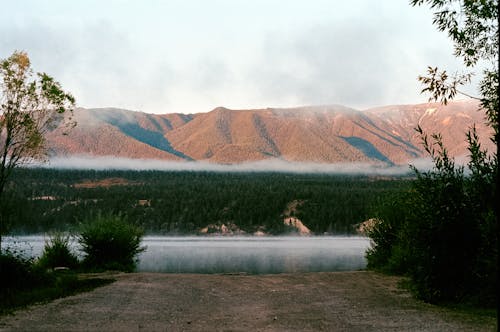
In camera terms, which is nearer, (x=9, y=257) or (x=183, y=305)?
(x=183, y=305)

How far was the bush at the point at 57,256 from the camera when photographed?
3241 centimetres

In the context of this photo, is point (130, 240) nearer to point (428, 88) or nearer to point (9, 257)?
point (9, 257)

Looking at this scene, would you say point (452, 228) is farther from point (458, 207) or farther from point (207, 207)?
point (207, 207)

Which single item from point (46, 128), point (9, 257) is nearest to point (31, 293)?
point (9, 257)

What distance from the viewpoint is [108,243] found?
109ft

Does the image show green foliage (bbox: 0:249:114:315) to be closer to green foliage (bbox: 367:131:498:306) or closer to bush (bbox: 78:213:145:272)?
bush (bbox: 78:213:145:272)

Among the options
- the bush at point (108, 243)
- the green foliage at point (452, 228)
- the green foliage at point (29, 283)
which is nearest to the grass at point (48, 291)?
the green foliage at point (29, 283)

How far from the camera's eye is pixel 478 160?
65.4ft

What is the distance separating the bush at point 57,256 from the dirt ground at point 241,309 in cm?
754

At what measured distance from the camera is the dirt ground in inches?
634

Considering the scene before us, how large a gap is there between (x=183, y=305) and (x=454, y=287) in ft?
26.6

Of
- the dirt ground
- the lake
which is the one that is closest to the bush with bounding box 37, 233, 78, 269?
the lake

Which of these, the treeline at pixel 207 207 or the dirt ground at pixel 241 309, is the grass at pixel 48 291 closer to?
the dirt ground at pixel 241 309

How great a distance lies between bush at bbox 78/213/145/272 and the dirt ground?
7.12 metres
